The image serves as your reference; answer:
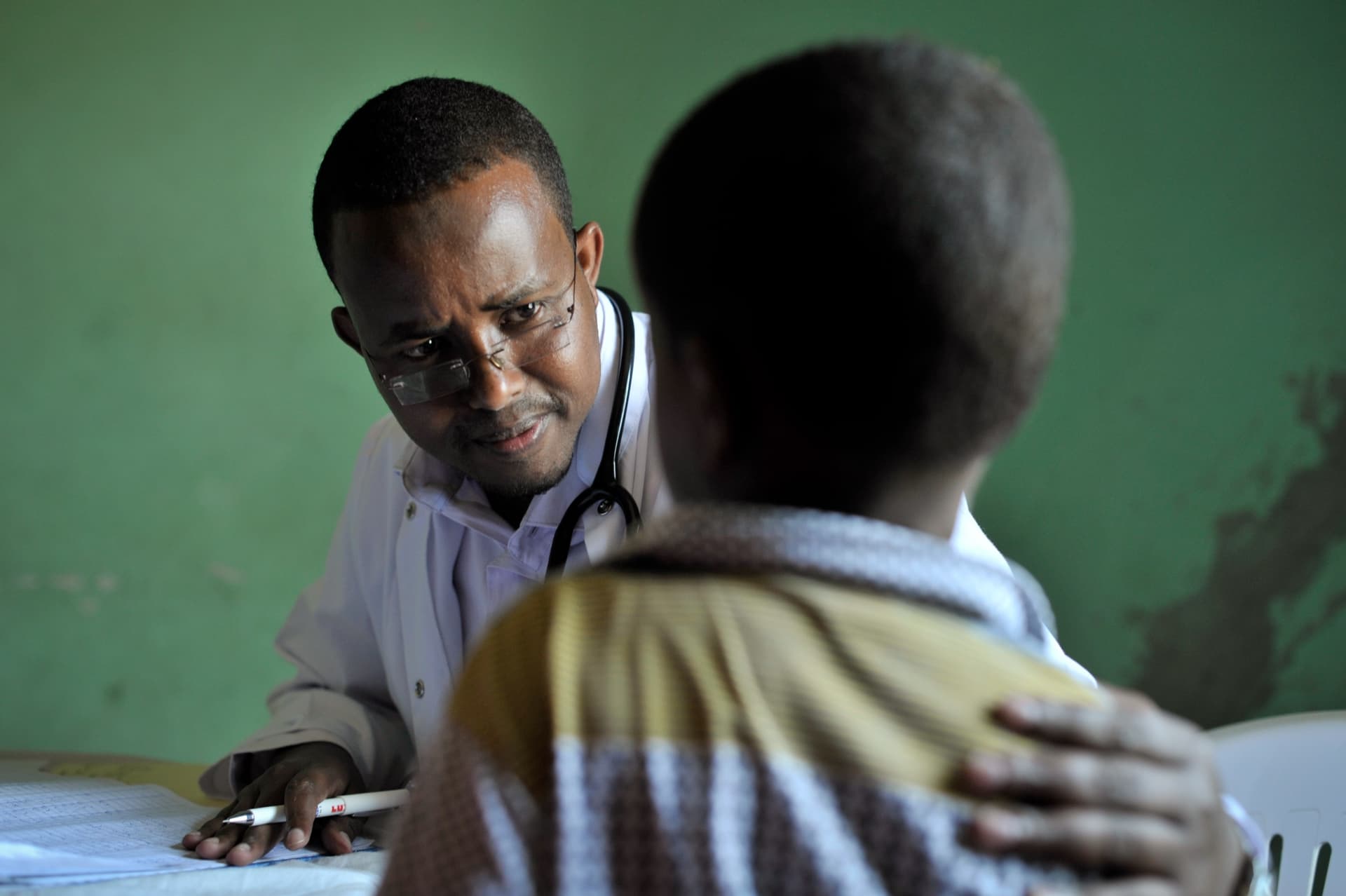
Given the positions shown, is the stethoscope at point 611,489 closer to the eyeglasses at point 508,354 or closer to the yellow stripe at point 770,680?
the eyeglasses at point 508,354

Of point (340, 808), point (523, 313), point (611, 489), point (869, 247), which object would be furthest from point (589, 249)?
point (869, 247)

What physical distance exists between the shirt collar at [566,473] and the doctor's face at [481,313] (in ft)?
0.13

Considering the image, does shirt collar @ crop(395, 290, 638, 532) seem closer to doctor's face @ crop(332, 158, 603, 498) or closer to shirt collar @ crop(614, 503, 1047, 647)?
doctor's face @ crop(332, 158, 603, 498)

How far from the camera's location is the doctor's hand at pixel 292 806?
3.73 ft

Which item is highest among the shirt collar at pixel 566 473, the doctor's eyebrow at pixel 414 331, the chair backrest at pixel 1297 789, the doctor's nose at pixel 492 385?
the doctor's eyebrow at pixel 414 331

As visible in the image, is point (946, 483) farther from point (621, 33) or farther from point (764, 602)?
point (621, 33)

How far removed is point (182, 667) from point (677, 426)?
84.4 inches

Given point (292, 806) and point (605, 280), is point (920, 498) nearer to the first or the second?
point (292, 806)

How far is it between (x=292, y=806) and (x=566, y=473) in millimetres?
489

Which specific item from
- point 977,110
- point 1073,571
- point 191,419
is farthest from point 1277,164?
point 191,419

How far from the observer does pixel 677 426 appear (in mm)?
586

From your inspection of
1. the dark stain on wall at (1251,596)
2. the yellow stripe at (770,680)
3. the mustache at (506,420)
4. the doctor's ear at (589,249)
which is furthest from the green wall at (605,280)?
the yellow stripe at (770,680)

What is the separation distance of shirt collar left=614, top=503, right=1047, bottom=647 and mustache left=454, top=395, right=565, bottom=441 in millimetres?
749

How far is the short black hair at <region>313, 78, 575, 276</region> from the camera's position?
1.22m
